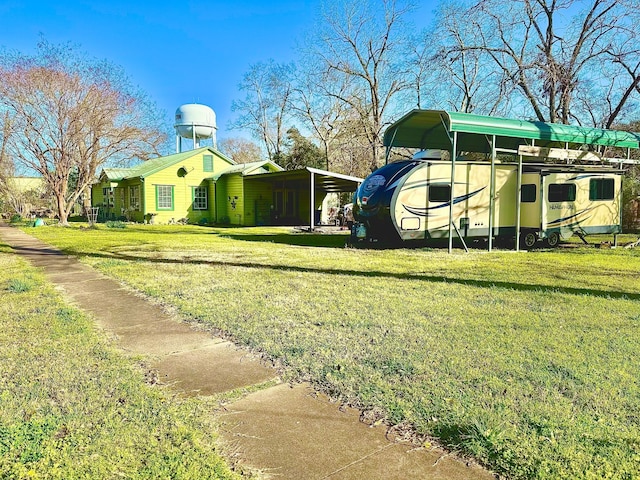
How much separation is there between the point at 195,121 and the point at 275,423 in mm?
34635

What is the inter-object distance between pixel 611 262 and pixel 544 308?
607 centimetres

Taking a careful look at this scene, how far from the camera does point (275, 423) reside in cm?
280

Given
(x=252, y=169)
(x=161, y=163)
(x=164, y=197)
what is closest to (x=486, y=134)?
(x=252, y=169)

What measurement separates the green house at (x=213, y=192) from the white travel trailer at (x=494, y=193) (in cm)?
1128

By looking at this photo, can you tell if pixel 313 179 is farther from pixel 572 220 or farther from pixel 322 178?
pixel 572 220

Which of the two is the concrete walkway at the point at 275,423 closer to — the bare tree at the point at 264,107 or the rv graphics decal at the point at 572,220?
the rv graphics decal at the point at 572,220

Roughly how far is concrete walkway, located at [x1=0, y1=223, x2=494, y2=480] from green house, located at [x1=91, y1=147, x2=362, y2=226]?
793 inches

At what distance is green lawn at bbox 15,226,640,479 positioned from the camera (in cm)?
260

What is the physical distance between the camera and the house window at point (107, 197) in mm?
31930

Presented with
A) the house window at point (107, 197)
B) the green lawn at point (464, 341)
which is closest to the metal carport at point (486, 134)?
the green lawn at point (464, 341)

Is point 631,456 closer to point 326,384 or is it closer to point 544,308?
point 326,384

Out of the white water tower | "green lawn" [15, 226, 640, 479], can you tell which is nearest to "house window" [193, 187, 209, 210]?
the white water tower

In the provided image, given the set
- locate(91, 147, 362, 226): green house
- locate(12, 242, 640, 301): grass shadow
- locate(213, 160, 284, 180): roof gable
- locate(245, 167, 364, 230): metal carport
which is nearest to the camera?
locate(12, 242, 640, 301): grass shadow

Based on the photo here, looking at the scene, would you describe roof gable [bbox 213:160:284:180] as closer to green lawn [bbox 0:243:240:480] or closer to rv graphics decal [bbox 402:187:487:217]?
rv graphics decal [bbox 402:187:487:217]
